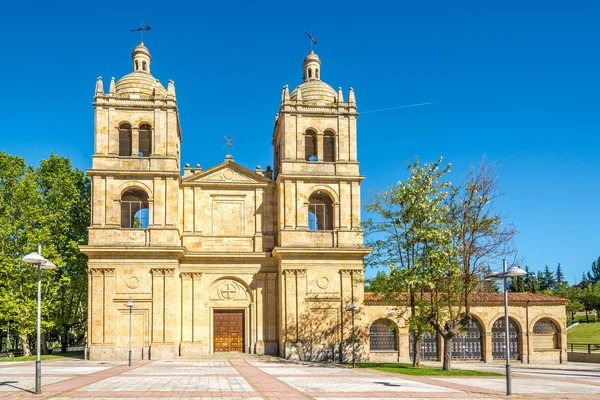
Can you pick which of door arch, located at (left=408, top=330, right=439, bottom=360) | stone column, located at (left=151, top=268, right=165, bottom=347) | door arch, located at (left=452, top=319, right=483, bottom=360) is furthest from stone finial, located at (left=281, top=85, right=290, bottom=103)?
door arch, located at (left=452, top=319, right=483, bottom=360)

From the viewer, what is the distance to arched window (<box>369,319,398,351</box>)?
41594mm

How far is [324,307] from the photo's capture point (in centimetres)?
3997

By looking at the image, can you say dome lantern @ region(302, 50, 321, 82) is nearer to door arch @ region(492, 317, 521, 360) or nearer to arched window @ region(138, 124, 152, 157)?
arched window @ region(138, 124, 152, 157)

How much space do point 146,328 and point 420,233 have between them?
58.2 feet

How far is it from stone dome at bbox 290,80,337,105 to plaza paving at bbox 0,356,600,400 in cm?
2005

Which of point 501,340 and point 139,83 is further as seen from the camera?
point 501,340

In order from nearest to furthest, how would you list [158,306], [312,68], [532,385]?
[532,385] → [158,306] → [312,68]

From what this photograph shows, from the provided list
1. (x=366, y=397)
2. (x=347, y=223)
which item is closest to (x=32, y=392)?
(x=366, y=397)

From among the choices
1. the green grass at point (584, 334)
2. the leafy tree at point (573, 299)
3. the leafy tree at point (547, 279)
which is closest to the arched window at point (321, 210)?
the green grass at point (584, 334)

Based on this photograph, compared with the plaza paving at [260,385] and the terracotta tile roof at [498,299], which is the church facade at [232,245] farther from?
the plaza paving at [260,385]

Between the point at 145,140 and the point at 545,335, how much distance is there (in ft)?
99.3

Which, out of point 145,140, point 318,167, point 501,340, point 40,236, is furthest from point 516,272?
point 40,236

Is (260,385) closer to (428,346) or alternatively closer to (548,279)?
(428,346)

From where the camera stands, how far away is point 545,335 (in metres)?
43.5
